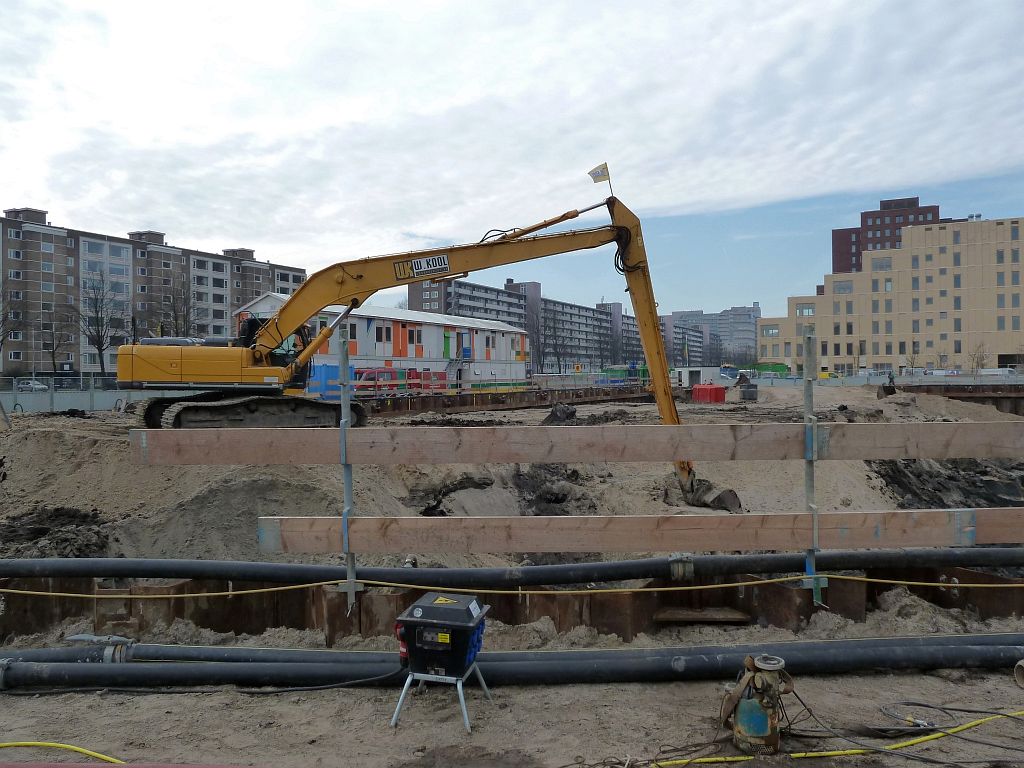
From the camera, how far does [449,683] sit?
4066 millimetres

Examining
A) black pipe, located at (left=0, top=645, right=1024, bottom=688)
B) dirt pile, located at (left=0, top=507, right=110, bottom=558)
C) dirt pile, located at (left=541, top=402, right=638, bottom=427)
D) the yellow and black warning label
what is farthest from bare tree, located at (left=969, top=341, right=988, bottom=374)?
dirt pile, located at (left=0, top=507, right=110, bottom=558)

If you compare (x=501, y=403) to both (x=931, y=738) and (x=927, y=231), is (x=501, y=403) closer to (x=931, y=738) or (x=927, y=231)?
(x=931, y=738)

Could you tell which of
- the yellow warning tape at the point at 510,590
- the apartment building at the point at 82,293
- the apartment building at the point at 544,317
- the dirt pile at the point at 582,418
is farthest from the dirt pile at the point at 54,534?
the apartment building at the point at 544,317

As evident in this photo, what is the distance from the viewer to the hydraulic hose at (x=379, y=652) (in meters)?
4.32

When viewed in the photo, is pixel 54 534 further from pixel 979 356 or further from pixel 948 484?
pixel 979 356

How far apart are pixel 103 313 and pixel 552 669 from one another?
2819 inches

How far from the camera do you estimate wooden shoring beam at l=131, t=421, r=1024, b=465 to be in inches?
178

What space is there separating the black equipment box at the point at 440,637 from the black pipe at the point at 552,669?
32cm

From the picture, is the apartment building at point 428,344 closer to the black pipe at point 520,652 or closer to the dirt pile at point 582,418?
the dirt pile at point 582,418

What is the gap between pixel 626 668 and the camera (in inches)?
164

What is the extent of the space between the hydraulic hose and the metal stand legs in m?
0.26

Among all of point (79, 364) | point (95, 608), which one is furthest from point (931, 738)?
point (79, 364)

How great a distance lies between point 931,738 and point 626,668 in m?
1.57

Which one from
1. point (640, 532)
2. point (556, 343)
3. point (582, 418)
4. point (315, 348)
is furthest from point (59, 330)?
point (640, 532)
